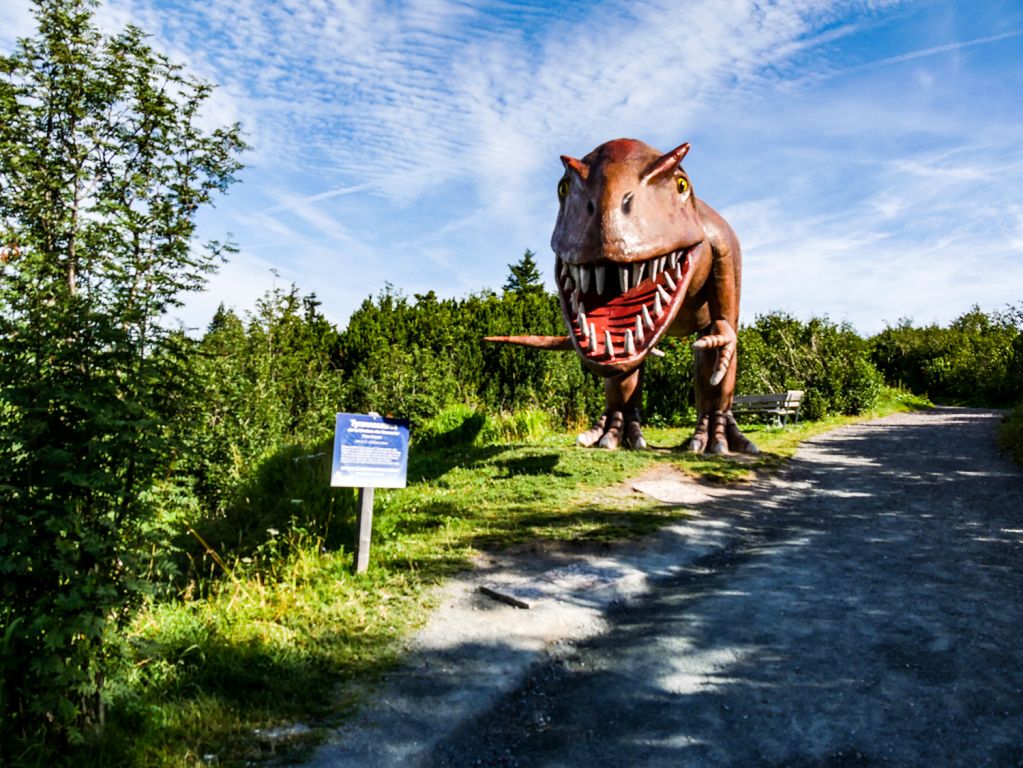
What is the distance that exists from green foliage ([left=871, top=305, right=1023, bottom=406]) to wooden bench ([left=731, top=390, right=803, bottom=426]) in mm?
10557

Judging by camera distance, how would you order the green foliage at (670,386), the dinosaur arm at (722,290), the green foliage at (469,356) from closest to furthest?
the dinosaur arm at (722,290), the green foliage at (469,356), the green foliage at (670,386)

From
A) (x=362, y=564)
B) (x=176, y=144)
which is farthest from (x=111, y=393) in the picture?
(x=176, y=144)

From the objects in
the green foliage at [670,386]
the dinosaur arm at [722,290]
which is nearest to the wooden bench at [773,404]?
the green foliage at [670,386]

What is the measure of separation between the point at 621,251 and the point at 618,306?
→ 57 cm

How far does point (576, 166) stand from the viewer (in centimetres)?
714

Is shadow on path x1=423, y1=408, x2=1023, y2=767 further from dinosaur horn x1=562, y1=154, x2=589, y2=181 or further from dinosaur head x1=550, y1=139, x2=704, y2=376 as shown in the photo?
dinosaur horn x1=562, y1=154, x2=589, y2=181

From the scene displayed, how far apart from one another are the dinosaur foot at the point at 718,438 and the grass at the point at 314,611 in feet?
3.04

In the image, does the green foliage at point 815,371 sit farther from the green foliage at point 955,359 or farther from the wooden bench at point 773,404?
the green foliage at point 955,359

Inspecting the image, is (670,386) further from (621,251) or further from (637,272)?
(621,251)

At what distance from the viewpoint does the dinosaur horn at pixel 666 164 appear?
23.0 ft

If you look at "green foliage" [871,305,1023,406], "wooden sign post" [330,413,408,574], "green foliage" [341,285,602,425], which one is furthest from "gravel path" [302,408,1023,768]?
"green foliage" [871,305,1023,406]

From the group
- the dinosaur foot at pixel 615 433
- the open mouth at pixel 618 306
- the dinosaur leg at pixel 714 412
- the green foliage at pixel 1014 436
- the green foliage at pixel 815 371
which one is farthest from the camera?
the green foliage at pixel 815 371

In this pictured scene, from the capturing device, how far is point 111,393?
3.07 metres

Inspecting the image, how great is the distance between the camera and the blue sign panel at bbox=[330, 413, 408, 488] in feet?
15.9
